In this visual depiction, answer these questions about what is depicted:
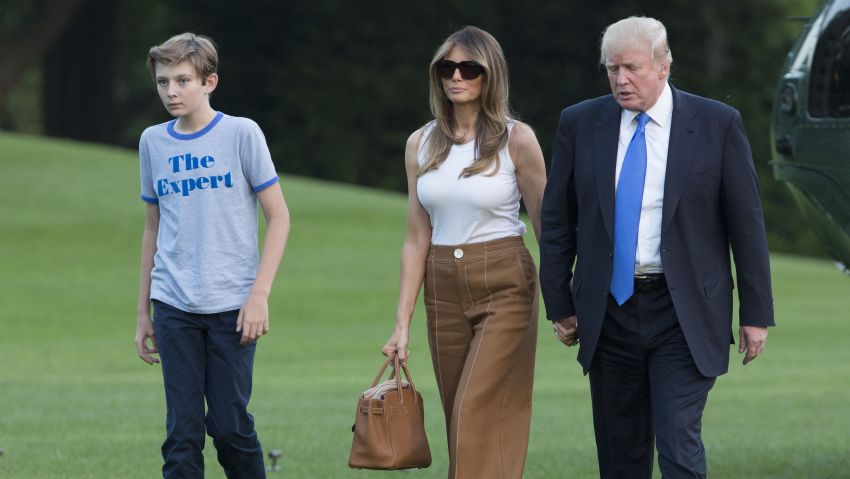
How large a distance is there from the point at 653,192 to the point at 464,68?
0.94 metres

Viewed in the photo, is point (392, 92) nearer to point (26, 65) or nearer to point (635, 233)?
point (26, 65)

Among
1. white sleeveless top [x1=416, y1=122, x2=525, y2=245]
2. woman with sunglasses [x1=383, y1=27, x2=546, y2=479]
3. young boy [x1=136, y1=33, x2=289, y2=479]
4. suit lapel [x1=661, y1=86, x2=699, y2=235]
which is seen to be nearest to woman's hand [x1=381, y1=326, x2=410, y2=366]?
woman with sunglasses [x1=383, y1=27, x2=546, y2=479]

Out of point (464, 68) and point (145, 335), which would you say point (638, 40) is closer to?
point (464, 68)

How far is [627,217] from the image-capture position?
216 inches

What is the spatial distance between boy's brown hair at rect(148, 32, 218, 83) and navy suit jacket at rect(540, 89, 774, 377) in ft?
4.36

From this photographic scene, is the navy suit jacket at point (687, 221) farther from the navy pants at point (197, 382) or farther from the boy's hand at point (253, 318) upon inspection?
the navy pants at point (197, 382)

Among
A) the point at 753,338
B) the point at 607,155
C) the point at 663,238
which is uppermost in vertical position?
the point at 607,155

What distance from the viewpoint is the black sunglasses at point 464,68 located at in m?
5.93

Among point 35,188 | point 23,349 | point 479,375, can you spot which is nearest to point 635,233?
point 479,375

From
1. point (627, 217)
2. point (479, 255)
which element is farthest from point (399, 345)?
point (627, 217)

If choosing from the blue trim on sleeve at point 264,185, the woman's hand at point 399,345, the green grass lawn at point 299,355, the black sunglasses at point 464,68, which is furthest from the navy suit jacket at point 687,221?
the green grass lawn at point 299,355

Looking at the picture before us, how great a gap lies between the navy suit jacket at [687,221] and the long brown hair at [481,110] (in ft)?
1.04

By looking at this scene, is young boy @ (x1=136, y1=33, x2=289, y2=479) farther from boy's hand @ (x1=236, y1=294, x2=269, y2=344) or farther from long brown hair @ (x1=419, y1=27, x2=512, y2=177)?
long brown hair @ (x1=419, y1=27, x2=512, y2=177)

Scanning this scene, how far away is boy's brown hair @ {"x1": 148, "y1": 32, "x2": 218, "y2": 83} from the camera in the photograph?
5711 mm
